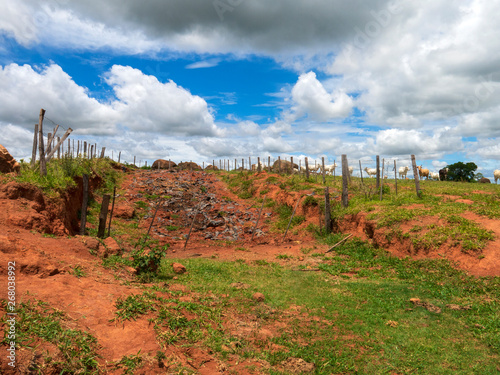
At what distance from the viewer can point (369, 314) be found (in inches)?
316

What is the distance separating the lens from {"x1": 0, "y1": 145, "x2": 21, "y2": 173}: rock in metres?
13.8

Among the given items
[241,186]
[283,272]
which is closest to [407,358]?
[283,272]

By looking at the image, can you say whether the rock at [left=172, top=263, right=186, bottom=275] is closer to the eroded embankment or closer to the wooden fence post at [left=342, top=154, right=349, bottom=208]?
the eroded embankment

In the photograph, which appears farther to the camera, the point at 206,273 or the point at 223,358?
the point at 206,273

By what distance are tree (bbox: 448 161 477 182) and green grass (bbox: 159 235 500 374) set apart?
3174 cm

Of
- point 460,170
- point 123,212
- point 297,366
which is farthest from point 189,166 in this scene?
point 297,366

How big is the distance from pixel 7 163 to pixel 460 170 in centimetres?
4560

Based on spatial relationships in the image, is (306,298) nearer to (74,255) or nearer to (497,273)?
(497,273)

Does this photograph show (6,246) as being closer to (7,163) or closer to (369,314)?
(369,314)

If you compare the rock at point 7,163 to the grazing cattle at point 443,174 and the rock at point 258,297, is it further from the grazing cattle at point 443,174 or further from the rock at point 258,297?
the grazing cattle at point 443,174

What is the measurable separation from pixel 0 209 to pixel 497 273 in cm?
1582

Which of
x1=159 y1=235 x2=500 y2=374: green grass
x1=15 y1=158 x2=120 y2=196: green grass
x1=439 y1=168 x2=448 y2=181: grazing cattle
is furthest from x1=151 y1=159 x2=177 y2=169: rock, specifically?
x1=439 y1=168 x2=448 y2=181: grazing cattle

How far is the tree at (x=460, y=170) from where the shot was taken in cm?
3657

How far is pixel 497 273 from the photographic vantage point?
30.9 feet
